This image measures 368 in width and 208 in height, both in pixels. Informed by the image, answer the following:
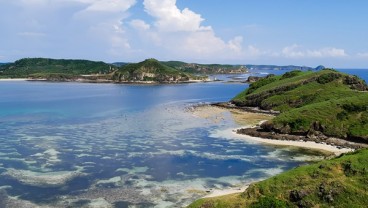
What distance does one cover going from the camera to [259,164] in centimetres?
7119

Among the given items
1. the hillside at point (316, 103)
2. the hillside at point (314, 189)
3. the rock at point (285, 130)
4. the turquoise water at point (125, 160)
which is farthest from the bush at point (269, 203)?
the rock at point (285, 130)

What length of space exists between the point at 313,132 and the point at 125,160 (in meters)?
47.7

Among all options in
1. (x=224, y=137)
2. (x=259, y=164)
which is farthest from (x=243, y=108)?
(x=259, y=164)

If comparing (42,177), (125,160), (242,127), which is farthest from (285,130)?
(42,177)

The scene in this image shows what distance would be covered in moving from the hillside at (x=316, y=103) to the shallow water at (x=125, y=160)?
1602 cm

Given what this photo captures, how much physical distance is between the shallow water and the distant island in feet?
40.3

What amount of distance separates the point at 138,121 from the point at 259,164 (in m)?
59.8

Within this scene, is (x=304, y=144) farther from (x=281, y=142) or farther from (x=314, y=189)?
(x=314, y=189)

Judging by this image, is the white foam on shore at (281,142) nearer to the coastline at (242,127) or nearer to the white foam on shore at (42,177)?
the coastline at (242,127)

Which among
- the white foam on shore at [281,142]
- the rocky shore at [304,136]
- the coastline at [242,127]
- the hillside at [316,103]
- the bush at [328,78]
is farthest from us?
the bush at [328,78]

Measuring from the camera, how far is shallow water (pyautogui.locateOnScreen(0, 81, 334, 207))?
5516 centimetres

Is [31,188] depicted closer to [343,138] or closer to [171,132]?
[171,132]

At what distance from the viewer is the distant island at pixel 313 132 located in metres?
40.7

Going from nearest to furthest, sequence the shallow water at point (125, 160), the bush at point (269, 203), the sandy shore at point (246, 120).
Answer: the bush at point (269, 203)
the shallow water at point (125, 160)
the sandy shore at point (246, 120)
